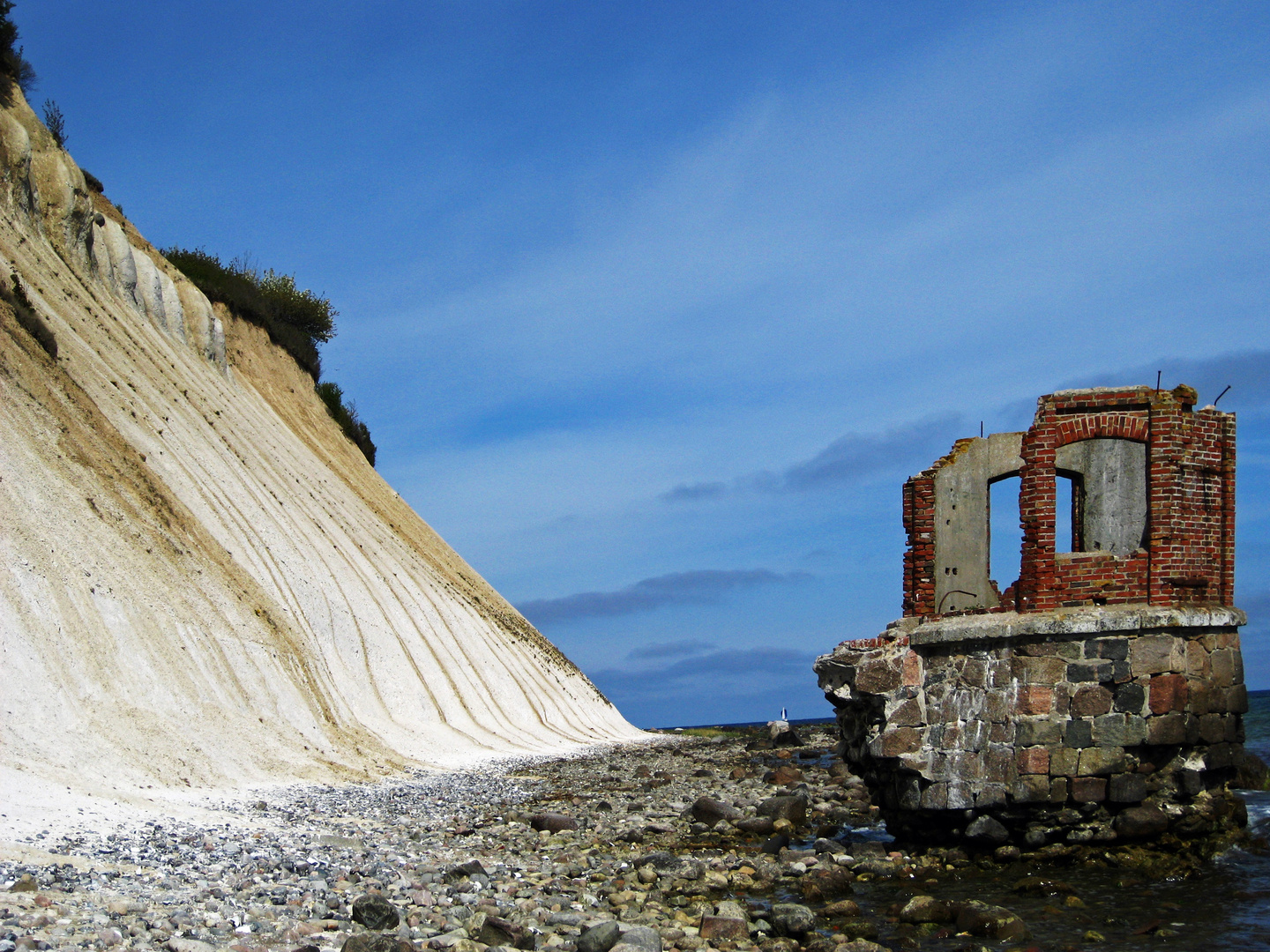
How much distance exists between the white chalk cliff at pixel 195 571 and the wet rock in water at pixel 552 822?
17.2ft

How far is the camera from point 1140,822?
1165 cm

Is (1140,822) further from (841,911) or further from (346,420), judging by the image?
(346,420)

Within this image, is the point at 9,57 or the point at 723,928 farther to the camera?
the point at 9,57

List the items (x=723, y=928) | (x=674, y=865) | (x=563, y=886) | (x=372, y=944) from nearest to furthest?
(x=372, y=944) → (x=723, y=928) → (x=563, y=886) → (x=674, y=865)

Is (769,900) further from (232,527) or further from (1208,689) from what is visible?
(232,527)

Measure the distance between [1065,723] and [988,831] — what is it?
1.44 meters

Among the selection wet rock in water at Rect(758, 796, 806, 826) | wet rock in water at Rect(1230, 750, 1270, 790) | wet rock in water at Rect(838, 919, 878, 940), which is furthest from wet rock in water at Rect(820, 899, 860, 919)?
wet rock in water at Rect(1230, 750, 1270, 790)

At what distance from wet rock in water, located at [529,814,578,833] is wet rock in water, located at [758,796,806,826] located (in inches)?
110

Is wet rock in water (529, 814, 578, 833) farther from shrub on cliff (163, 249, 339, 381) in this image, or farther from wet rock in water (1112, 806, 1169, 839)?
shrub on cliff (163, 249, 339, 381)

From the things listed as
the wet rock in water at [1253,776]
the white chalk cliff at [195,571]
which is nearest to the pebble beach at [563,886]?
the wet rock in water at [1253,776]

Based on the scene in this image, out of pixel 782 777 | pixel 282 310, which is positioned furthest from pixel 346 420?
pixel 782 777

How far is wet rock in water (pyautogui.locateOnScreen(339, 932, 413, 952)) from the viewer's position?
24.8 ft

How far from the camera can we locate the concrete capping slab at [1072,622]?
11.8 m

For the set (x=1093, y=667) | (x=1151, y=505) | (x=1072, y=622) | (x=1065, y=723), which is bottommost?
(x=1065, y=723)
